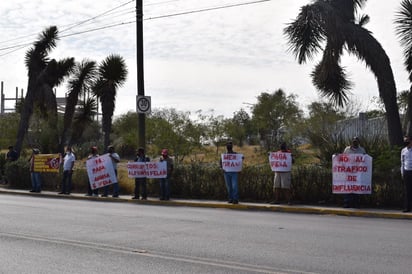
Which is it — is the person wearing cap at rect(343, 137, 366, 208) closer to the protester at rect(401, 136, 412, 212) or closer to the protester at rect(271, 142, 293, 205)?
the protester at rect(401, 136, 412, 212)

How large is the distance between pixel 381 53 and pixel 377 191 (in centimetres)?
600

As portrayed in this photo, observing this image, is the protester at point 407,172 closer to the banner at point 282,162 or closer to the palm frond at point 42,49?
the banner at point 282,162

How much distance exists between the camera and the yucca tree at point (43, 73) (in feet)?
96.7

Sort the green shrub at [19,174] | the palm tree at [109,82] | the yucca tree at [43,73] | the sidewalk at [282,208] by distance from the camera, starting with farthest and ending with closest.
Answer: the yucca tree at [43,73] → the palm tree at [109,82] → the green shrub at [19,174] → the sidewalk at [282,208]

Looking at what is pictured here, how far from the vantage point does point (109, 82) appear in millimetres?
27359

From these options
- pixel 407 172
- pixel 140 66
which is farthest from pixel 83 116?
pixel 407 172

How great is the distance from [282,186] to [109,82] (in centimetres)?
1264

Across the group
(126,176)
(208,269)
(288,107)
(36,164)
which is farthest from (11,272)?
(288,107)

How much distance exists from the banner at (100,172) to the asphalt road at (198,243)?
5309mm

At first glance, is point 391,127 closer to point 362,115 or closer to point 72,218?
point 72,218

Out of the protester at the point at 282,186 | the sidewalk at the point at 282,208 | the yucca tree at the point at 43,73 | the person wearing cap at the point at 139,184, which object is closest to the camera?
the sidewalk at the point at 282,208

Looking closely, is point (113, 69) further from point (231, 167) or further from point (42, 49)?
point (231, 167)

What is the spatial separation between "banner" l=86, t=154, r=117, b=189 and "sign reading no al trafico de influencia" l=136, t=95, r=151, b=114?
1.99 meters

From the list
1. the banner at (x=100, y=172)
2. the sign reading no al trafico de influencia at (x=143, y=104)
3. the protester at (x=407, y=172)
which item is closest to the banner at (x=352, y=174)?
the protester at (x=407, y=172)
